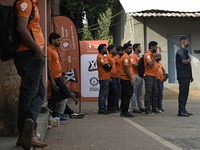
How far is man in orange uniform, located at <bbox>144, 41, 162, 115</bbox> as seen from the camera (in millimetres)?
8383

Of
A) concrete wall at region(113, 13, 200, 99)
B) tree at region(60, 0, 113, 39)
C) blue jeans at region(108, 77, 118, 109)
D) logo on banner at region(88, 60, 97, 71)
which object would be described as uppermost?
tree at region(60, 0, 113, 39)

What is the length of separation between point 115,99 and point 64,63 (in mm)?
2379

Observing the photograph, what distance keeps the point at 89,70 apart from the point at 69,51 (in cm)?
557

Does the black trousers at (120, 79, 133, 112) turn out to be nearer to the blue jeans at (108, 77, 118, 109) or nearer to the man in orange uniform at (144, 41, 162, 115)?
the man in orange uniform at (144, 41, 162, 115)

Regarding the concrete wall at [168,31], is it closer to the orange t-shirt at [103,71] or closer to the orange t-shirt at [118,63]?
the orange t-shirt at [118,63]

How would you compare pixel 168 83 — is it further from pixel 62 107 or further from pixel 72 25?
pixel 62 107

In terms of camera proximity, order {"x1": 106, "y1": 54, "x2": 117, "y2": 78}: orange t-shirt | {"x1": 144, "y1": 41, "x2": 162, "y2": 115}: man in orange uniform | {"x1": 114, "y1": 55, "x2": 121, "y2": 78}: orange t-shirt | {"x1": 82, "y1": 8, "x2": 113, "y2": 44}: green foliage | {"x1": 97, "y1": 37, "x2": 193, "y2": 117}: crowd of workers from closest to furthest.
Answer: {"x1": 97, "y1": 37, "x2": 193, "y2": 117}: crowd of workers, {"x1": 144, "y1": 41, "x2": 162, "y2": 115}: man in orange uniform, {"x1": 106, "y1": 54, "x2": 117, "y2": 78}: orange t-shirt, {"x1": 114, "y1": 55, "x2": 121, "y2": 78}: orange t-shirt, {"x1": 82, "y1": 8, "x2": 113, "y2": 44}: green foliage

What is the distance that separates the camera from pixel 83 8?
17531mm

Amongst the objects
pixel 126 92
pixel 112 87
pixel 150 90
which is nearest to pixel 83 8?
pixel 112 87

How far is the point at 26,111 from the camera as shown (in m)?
3.16

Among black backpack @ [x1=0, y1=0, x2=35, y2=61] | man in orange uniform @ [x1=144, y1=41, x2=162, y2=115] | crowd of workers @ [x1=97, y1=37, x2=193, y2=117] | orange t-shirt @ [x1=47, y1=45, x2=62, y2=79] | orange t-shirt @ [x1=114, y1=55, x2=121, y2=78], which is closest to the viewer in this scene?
black backpack @ [x1=0, y1=0, x2=35, y2=61]

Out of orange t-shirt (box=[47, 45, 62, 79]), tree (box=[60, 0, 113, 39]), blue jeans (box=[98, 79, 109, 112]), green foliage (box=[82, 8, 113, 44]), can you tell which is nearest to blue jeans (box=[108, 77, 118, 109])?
blue jeans (box=[98, 79, 109, 112])

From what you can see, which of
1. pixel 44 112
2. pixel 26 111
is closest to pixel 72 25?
pixel 44 112

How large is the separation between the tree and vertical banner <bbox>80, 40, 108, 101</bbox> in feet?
13.6
